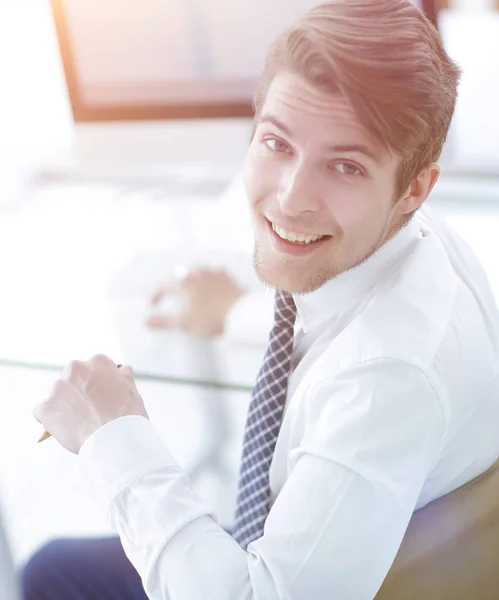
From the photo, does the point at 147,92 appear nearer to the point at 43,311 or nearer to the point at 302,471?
the point at 43,311

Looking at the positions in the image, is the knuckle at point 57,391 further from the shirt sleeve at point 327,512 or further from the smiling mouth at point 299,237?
the smiling mouth at point 299,237

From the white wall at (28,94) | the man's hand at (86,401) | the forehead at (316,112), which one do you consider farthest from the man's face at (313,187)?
the white wall at (28,94)

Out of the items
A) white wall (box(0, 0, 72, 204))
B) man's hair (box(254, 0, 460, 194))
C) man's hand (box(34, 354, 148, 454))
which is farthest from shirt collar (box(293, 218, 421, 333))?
white wall (box(0, 0, 72, 204))

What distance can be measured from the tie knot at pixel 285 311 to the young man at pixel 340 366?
5cm

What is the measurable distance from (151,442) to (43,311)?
731 millimetres

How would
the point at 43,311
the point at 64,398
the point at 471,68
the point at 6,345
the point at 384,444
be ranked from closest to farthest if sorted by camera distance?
the point at 384,444
the point at 64,398
the point at 6,345
the point at 43,311
the point at 471,68

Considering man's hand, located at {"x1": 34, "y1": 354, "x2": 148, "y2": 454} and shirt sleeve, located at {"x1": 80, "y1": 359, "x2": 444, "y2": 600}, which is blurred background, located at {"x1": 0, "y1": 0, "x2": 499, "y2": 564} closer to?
man's hand, located at {"x1": 34, "y1": 354, "x2": 148, "y2": 454}

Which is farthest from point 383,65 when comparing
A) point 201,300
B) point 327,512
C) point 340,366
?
point 201,300

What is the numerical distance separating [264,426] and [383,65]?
0.49 metres

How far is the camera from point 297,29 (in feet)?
3.02

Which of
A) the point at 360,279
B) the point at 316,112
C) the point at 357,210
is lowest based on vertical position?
the point at 360,279

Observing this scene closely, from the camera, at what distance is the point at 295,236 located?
101 centimetres

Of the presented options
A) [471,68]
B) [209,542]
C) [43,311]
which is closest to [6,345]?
[43,311]

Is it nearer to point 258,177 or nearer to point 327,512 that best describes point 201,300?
point 258,177
